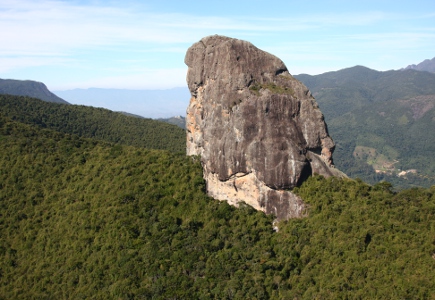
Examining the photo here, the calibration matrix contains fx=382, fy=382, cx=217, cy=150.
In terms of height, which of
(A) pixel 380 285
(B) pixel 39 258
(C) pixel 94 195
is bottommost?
(B) pixel 39 258

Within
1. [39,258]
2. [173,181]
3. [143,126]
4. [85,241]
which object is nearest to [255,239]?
[173,181]

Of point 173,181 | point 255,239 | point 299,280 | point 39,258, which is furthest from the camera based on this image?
point 173,181

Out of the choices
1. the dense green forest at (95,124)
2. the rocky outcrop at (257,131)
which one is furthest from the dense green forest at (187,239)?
the dense green forest at (95,124)

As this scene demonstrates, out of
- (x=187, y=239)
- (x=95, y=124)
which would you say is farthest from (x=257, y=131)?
(x=95, y=124)

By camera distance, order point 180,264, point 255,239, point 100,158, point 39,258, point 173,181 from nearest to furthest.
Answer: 1. point 180,264
2. point 255,239
3. point 39,258
4. point 173,181
5. point 100,158

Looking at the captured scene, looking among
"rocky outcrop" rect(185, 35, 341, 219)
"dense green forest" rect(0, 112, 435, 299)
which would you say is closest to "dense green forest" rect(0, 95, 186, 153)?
"dense green forest" rect(0, 112, 435, 299)

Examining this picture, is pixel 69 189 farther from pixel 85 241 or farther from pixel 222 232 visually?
pixel 222 232
